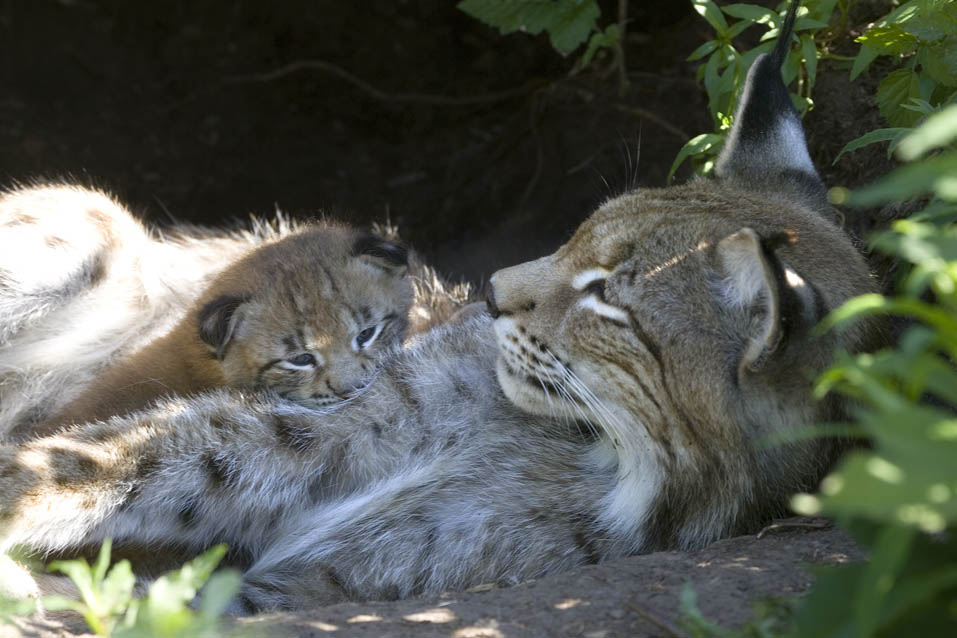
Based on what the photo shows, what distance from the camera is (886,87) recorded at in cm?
402

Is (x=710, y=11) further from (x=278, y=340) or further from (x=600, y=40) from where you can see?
(x=278, y=340)

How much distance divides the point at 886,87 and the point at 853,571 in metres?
2.95

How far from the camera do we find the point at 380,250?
14.5ft

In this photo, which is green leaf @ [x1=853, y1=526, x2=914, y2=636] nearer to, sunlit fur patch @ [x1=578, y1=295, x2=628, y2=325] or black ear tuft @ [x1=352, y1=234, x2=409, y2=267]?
sunlit fur patch @ [x1=578, y1=295, x2=628, y2=325]

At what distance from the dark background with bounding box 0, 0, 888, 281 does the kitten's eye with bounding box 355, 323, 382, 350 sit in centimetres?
312

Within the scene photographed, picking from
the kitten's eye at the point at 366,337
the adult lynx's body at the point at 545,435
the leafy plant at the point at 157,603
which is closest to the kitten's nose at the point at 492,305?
the adult lynx's body at the point at 545,435

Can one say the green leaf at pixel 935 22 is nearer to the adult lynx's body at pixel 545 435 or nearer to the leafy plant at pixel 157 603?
the adult lynx's body at pixel 545 435

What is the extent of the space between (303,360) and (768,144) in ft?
6.88

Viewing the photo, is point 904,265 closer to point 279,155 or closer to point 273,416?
point 273,416

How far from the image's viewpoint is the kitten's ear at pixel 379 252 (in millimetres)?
4434

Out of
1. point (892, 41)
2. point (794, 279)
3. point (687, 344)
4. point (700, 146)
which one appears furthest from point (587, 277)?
point (892, 41)

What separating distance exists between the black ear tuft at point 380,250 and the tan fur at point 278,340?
24mm

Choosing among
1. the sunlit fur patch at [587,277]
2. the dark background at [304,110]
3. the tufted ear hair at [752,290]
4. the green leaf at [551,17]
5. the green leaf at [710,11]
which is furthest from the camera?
the dark background at [304,110]

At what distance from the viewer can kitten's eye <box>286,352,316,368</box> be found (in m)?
4.16
